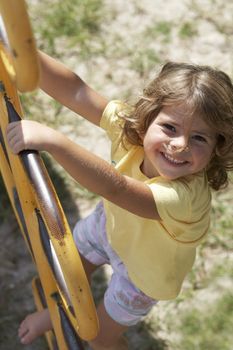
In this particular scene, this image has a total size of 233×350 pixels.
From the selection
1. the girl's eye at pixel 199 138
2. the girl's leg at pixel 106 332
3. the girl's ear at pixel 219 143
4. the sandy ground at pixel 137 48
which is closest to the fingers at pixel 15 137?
the girl's eye at pixel 199 138

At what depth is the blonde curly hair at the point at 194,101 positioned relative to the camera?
1.89m

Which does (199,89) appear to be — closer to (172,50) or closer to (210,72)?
(210,72)

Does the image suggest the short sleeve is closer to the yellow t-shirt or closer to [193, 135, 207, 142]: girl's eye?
the yellow t-shirt

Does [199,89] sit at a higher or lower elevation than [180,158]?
higher

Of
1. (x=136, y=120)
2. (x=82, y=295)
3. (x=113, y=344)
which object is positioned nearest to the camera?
(x=82, y=295)

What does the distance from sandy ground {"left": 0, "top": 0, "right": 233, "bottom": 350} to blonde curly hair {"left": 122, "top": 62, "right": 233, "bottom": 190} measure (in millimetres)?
1274

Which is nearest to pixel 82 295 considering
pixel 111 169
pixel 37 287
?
pixel 111 169

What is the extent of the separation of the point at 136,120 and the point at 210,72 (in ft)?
0.88

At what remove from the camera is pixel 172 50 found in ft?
12.5

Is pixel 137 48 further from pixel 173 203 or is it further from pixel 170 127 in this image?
pixel 173 203

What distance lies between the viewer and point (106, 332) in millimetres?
2396

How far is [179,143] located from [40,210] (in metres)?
0.46

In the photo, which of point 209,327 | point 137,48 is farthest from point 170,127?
point 137,48

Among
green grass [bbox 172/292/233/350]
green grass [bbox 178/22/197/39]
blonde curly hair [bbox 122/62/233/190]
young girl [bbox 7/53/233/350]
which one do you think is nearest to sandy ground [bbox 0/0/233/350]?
green grass [bbox 178/22/197/39]
